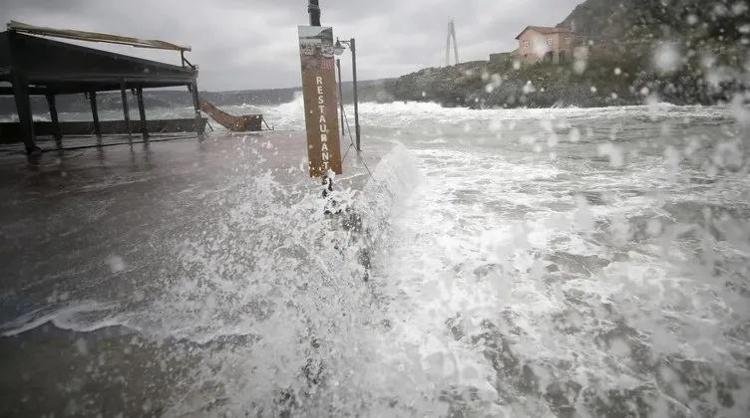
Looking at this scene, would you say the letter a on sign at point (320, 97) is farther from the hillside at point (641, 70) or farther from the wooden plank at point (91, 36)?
the hillside at point (641, 70)

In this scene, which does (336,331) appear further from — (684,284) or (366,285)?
(684,284)

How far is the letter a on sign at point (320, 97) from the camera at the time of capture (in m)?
4.46

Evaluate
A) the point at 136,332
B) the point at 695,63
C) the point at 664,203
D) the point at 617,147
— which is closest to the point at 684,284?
the point at 664,203

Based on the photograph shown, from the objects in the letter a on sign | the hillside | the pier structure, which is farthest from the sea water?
the hillside

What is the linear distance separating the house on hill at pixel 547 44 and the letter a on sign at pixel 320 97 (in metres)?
46.8

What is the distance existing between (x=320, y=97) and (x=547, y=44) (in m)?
51.5

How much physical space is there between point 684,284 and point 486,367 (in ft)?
9.03

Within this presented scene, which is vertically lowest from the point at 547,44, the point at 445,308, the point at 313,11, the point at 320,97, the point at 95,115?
the point at 445,308

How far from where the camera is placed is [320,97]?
469 centimetres

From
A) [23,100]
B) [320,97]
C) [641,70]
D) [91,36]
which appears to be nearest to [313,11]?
[320,97]

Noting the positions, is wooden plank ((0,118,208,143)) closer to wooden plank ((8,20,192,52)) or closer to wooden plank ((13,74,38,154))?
wooden plank ((8,20,192,52))

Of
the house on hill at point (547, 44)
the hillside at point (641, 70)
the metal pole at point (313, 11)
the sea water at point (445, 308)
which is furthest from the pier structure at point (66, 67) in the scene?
the house on hill at point (547, 44)

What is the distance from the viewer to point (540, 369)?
2898 mm

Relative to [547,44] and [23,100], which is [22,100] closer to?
[23,100]
